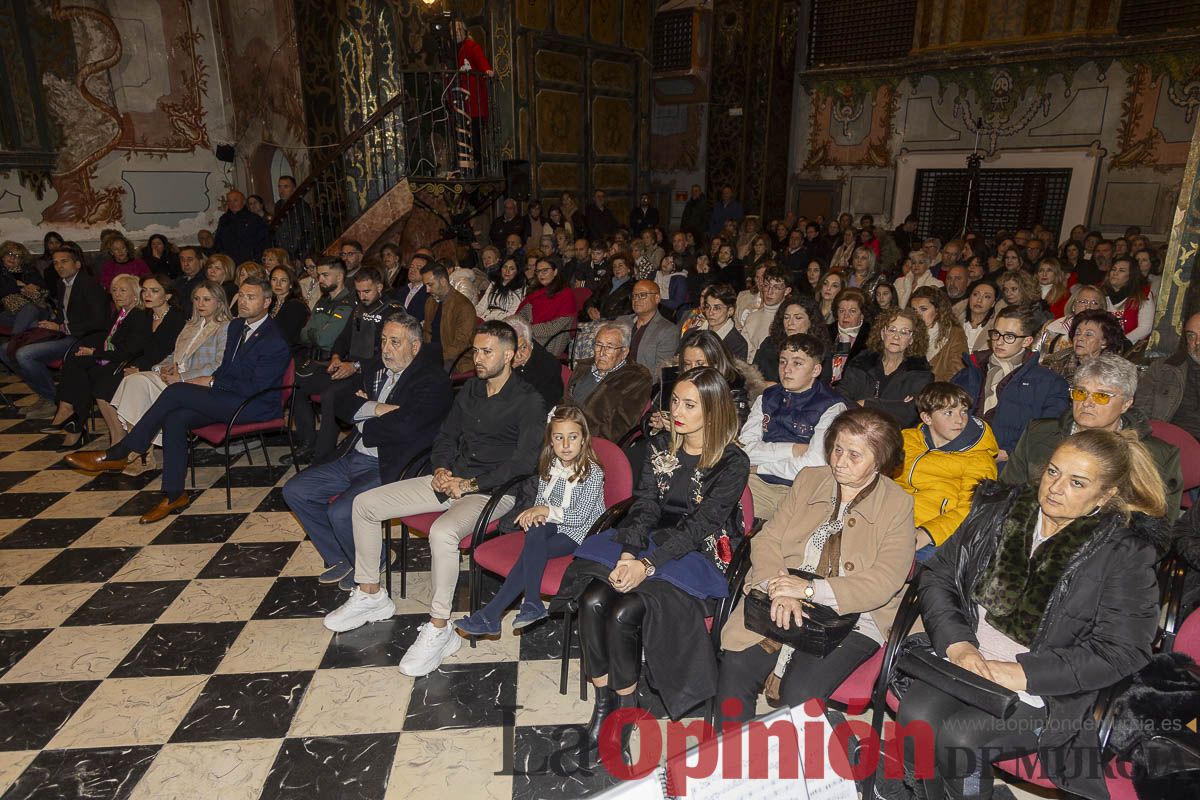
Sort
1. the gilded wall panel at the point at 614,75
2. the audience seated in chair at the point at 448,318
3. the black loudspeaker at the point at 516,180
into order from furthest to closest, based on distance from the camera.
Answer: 1. the gilded wall panel at the point at 614,75
2. the black loudspeaker at the point at 516,180
3. the audience seated in chair at the point at 448,318

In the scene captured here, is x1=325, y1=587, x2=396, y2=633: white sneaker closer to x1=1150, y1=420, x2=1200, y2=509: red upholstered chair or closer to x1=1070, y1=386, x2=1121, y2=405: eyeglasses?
x1=1070, y1=386, x2=1121, y2=405: eyeglasses

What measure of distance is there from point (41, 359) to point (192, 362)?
2124 mm

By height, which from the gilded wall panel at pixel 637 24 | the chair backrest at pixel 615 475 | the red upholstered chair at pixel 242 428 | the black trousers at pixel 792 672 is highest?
the gilded wall panel at pixel 637 24

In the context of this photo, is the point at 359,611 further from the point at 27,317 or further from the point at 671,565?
the point at 27,317

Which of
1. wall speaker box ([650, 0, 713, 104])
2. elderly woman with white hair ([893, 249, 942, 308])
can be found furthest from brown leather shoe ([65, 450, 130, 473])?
wall speaker box ([650, 0, 713, 104])

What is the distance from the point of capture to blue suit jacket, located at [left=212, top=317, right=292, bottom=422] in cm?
436

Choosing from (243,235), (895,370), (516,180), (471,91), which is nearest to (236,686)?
(895,370)

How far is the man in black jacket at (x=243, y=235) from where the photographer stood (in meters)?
→ 9.13

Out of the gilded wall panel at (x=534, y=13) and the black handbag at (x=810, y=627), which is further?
the gilded wall panel at (x=534, y=13)

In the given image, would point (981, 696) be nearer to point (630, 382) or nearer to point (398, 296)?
point (630, 382)

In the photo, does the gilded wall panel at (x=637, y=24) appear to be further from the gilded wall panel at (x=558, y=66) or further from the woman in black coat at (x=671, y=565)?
the woman in black coat at (x=671, y=565)

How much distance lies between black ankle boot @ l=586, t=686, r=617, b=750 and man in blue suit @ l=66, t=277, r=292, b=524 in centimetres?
288

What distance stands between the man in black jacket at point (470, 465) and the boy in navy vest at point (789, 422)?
1048mm

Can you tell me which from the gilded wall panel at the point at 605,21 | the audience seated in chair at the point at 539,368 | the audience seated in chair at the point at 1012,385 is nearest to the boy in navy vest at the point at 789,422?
the audience seated in chair at the point at 1012,385
